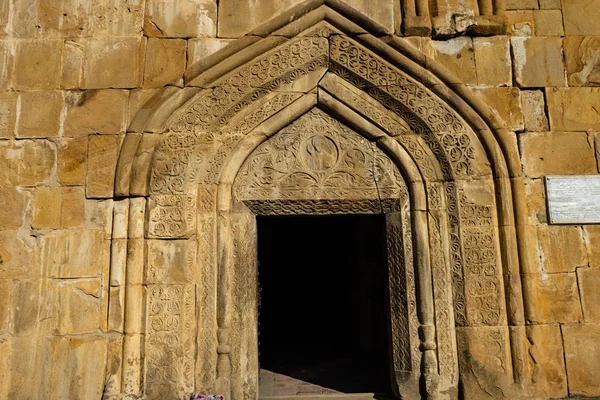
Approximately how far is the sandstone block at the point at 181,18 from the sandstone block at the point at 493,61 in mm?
2272

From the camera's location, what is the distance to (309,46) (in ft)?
16.3

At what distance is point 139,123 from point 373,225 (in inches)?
120

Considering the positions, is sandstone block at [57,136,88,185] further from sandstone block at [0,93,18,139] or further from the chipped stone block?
the chipped stone block

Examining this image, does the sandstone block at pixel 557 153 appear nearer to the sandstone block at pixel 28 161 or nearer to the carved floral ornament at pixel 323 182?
the carved floral ornament at pixel 323 182

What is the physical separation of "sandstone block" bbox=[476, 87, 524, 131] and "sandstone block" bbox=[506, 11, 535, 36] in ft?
1.95

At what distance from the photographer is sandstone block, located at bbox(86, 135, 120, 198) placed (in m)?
4.64

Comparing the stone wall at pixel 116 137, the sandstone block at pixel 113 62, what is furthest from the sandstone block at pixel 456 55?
the sandstone block at pixel 113 62

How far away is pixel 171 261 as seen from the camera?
4531mm

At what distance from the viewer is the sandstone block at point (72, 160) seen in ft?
15.3

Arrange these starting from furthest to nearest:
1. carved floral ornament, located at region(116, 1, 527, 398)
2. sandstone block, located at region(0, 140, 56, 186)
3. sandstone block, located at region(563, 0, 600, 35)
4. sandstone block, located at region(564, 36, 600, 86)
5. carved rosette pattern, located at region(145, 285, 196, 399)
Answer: sandstone block, located at region(563, 0, 600, 35) → sandstone block, located at region(564, 36, 600, 86) → sandstone block, located at region(0, 140, 56, 186) → carved floral ornament, located at region(116, 1, 527, 398) → carved rosette pattern, located at region(145, 285, 196, 399)

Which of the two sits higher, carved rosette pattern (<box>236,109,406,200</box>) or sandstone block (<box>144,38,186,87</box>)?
sandstone block (<box>144,38,186,87</box>)

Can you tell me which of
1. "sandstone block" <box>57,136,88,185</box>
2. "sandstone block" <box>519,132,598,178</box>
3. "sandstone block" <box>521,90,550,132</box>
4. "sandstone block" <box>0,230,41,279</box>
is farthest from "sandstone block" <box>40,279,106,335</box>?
"sandstone block" <box>521,90,550,132</box>

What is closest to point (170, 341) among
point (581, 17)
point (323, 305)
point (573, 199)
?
point (573, 199)

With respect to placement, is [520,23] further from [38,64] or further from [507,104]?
[38,64]
